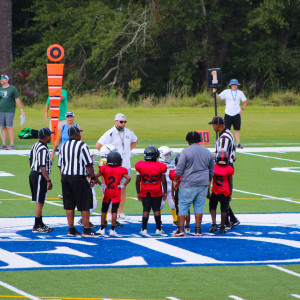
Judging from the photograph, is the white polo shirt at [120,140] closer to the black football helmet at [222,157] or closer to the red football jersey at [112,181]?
the red football jersey at [112,181]

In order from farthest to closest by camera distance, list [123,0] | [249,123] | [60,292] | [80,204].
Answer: [123,0] → [249,123] → [80,204] → [60,292]

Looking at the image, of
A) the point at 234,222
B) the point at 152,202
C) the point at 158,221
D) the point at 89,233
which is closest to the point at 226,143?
the point at 234,222

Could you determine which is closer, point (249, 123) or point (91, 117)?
point (249, 123)

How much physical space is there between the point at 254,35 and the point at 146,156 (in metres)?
39.2

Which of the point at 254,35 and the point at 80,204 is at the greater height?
the point at 254,35

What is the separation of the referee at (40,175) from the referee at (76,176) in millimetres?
358

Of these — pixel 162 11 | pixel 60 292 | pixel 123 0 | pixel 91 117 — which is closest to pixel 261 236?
pixel 60 292

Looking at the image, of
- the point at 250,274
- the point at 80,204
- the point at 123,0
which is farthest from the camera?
the point at 123,0

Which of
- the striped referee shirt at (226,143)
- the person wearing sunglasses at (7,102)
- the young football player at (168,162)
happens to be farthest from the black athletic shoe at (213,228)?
the person wearing sunglasses at (7,102)

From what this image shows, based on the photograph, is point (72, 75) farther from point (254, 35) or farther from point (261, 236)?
point (261, 236)

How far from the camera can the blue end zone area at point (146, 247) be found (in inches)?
334

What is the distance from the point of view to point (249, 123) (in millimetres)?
30641

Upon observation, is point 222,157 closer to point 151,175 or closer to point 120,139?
point 151,175

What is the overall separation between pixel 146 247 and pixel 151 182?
3.89ft
